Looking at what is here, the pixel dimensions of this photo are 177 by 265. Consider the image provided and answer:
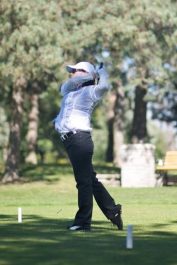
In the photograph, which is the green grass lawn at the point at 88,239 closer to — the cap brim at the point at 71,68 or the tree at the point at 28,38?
the cap brim at the point at 71,68

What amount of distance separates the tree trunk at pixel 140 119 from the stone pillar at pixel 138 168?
48.6ft

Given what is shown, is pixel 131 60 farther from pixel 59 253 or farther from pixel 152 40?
pixel 59 253

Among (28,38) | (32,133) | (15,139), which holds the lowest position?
(32,133)

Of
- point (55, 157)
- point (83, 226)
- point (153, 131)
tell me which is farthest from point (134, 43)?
point (153, 131)

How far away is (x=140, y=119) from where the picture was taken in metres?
42.5

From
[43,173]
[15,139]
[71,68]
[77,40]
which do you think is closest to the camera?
[71,68]

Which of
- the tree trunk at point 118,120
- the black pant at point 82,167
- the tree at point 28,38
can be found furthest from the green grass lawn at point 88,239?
the tree trunk at point 118,120

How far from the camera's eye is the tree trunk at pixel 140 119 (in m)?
42.3

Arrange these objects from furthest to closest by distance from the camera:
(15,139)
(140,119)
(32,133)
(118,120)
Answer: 1. (118,120)
2. (32,133)
3. (140,119)
4. (15,139)

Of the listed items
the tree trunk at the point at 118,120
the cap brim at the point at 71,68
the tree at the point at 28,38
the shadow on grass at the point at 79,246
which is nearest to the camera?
the shadow on grass at the point at 79,246

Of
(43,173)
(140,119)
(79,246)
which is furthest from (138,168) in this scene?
(79,246)

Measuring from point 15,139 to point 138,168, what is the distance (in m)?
6.08

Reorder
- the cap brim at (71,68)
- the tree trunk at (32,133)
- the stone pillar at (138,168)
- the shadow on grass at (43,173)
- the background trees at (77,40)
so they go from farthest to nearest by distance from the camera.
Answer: the tree trunk at (32,133)
the shadow on grass at (43,173)
the stone pillar at (138,168)
the background trees at (77,40)
the cap brim at (71,68)

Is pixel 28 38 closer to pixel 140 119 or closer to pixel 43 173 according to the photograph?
pixel 43 173
